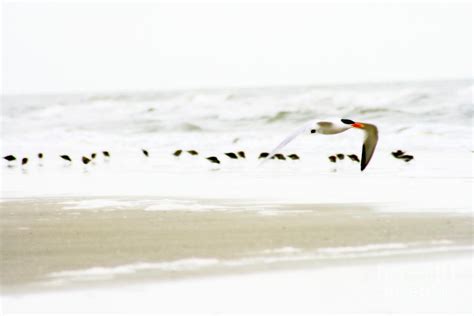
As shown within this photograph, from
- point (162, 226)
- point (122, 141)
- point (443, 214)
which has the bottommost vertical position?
point (162, 226)

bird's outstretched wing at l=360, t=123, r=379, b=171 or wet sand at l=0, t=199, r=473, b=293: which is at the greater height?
bird's outstretched wing at l=360, t=123, r=379, b=171

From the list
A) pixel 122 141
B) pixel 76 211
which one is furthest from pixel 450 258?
pixel 122 141

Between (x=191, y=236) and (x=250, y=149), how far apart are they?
26.1 ft

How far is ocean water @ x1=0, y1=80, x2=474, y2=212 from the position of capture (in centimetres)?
681

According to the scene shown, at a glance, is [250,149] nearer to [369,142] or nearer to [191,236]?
[369,142]

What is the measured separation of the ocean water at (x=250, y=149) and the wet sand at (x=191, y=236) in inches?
18.4

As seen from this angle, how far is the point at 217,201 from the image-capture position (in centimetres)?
625

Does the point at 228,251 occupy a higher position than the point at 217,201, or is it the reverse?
the point at 217,201

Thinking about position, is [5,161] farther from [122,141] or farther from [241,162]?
[122,141]

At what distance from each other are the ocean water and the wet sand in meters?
0.47

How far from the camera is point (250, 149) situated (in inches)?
500

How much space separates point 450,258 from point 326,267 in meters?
0.76

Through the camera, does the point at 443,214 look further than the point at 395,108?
No

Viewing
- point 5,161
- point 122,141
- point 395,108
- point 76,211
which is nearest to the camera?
point 76,211
